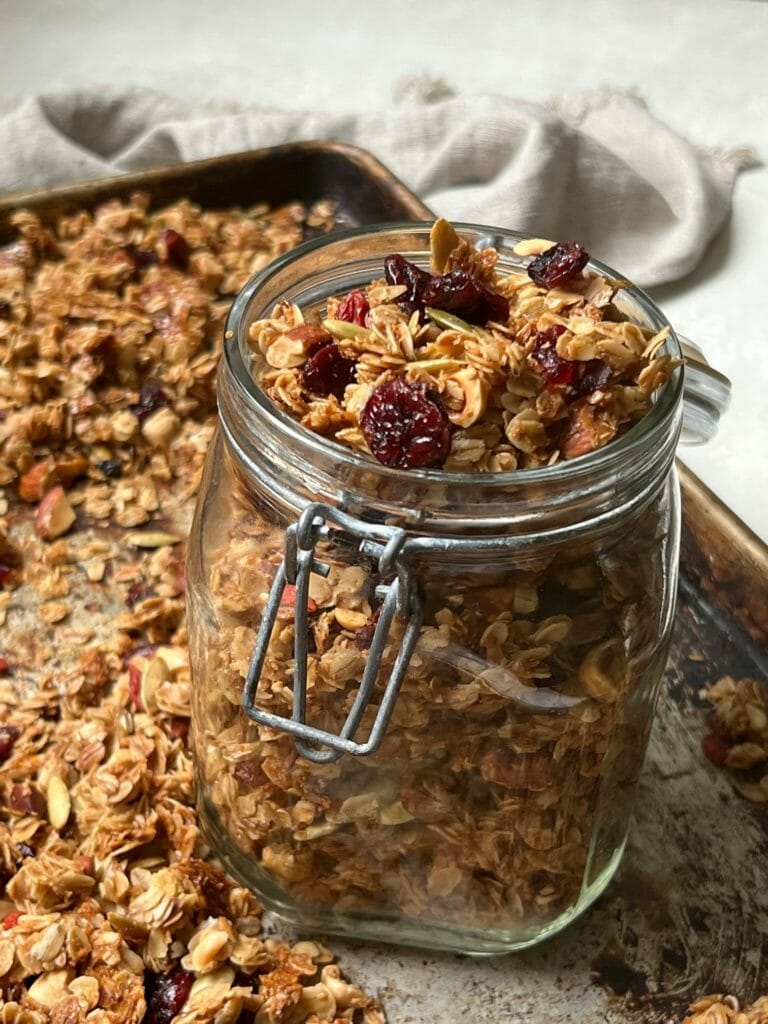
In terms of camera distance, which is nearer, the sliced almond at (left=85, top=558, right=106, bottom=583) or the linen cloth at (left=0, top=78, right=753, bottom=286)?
the sliced almond at (left=85, top=558, right=106, bottom=583)

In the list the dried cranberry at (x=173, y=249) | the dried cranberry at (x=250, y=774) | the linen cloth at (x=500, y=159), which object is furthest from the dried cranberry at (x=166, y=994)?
the linen cloth at (x=500, y=159)

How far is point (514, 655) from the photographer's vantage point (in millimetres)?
607

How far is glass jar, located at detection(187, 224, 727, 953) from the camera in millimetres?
578

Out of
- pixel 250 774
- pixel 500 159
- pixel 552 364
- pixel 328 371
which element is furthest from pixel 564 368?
pixel 500 159

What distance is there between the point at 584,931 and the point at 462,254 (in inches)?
17.1

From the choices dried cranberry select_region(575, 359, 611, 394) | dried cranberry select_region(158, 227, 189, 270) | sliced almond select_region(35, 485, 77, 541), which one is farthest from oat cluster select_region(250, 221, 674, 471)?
dried cranberry select_region(158, 227, 189, 270)

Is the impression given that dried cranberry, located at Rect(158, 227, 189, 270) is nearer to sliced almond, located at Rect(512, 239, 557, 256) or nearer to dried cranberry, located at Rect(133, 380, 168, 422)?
dried cranberry, located at Rect(133, 380, 168, 422)

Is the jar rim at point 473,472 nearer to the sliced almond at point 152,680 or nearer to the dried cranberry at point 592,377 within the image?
the dried cranberry at point 592,377

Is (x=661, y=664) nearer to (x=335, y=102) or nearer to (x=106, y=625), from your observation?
(x=106, y=625)

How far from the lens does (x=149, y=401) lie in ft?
3.72

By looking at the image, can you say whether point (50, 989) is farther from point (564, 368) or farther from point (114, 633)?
point (564, 368)

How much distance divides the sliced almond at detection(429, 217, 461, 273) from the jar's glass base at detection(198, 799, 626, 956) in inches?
14.7

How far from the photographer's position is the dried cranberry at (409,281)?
0.63 metres

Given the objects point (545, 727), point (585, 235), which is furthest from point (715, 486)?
point (545, 727)
